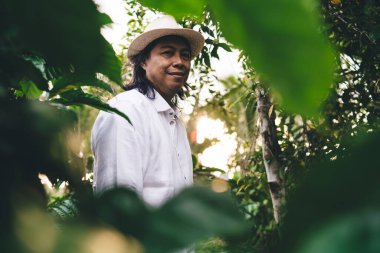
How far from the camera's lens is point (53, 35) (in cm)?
25

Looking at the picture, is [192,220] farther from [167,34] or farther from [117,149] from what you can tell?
[167,34]

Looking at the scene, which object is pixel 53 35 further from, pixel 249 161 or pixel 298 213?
pixel 249 161

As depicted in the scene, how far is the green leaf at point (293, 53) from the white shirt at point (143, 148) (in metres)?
1.40

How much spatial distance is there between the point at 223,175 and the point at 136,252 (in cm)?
403

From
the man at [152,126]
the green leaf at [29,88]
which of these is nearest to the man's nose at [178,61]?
the man at [152,126]

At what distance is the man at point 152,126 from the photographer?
1.84 meters

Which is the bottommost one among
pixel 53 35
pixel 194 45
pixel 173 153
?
pixel 53 35

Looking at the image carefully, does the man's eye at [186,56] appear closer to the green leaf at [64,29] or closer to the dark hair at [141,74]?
the dark hair at [141,74]

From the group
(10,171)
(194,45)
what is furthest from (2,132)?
(194,45)

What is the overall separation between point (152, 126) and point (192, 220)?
2.02m

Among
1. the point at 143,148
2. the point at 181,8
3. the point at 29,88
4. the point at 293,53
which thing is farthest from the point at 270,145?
the point at 293,53

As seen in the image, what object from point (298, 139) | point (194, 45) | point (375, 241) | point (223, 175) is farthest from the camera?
point (223, 175)

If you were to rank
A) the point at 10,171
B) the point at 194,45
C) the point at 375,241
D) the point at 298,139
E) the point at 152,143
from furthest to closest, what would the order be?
the point at 298,139 → the point at 194,45 → the point at 152,143 → the point at 10,171 → the point at 375,241

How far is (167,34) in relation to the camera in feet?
9.16
